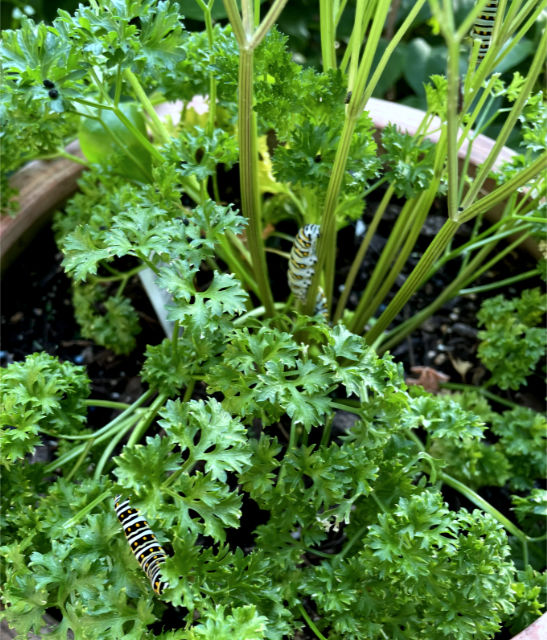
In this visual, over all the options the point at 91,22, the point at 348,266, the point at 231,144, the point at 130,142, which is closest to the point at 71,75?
the point at 91,22

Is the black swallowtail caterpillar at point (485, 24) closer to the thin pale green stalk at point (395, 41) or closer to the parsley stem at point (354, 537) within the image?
the thin pale green stalk at point (395, 41)

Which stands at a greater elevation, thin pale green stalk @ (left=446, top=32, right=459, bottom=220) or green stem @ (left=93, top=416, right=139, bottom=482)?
thin pale green stalk @ (left=446, top=32, right=459, bottom=220)

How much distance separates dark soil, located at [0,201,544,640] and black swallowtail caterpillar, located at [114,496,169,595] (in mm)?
458

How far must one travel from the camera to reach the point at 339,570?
854 mm

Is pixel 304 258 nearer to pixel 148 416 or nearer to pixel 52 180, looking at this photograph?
pixel 148 416

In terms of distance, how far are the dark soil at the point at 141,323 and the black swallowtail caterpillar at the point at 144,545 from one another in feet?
1.50

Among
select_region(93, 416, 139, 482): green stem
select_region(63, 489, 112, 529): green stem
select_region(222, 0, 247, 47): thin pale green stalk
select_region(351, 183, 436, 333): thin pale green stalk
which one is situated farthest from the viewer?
select_region(351, 183, 436, 333): thin pale green stalk

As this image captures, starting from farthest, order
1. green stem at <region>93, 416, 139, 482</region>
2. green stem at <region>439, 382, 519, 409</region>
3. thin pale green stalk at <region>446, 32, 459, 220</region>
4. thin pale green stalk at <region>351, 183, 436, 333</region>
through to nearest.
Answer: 1. green stem at <region>439, 382, 519, 409</region>
2. thin pale green stalk at <region>351, 183, 436, 333</region>
3. green stem at <region>93, 416, 139, 482</region>
4. thin pale green stalk at <region>446, 32, 459, 220</region>

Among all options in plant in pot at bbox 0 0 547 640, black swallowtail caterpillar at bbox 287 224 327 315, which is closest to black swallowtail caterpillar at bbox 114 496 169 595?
plant in pot at bbox 0 0 547 640

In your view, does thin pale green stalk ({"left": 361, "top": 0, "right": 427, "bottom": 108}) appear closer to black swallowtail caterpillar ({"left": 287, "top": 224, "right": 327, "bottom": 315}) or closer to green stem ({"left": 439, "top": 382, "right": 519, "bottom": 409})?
black swallowtail caterpillar ({"left": 287, "top": 224, "right": 327, "bottom": 315})

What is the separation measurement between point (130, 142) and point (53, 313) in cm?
40

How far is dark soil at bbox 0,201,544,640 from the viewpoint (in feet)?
4.34

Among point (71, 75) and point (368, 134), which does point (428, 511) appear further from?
point (71, 75)

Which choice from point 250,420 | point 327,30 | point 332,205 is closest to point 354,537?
point 250,420
